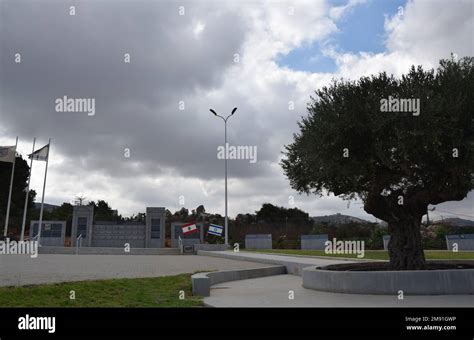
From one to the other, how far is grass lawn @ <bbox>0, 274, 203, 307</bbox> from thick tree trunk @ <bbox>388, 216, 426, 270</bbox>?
5522 mm

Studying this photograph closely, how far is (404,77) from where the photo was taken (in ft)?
37.4

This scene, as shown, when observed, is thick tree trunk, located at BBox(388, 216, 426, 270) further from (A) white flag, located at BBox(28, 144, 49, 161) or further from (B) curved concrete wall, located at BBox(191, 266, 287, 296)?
(A) white flag, located at BBox(28, 144, 49, 161)

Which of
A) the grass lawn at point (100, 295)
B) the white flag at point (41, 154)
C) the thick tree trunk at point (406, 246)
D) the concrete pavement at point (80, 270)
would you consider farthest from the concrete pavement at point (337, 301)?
the white flag at point (41, 154)

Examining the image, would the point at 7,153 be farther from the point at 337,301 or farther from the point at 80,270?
the point at 337,301

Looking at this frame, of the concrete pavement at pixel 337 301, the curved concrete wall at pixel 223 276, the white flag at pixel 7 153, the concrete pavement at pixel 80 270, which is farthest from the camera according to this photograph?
the white flag at pixel 7 153

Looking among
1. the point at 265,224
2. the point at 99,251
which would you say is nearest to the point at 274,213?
the point at 265,224

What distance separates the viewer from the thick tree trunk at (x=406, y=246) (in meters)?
11.7

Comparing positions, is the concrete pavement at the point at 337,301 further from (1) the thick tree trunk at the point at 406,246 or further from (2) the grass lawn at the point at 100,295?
(1) the thick tree trunk at the point at 406,246

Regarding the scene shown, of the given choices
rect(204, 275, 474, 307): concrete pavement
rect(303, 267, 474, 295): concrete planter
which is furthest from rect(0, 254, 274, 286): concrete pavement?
rect(303, 267, 474, 295): concrete planter

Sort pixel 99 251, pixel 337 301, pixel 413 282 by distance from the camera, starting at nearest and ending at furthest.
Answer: pixel 337 301, pixel 413 282, pixel 99 251

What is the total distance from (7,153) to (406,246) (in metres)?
36.5

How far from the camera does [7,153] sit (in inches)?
1510

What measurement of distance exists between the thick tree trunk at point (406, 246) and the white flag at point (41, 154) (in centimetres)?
3423

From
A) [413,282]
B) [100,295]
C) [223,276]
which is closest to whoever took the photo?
[100,295]
